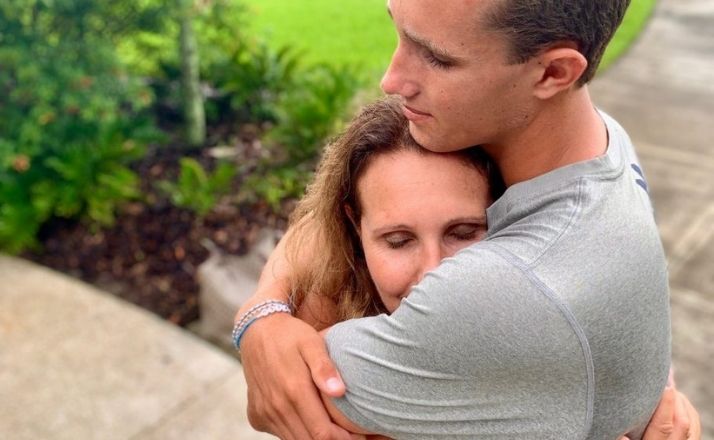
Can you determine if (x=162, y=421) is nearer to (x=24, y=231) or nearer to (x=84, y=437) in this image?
(x=84, y=437)

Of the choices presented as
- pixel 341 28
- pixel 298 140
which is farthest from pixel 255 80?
pixel 341 28

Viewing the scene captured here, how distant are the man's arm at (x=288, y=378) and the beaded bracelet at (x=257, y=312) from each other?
0.02 meters

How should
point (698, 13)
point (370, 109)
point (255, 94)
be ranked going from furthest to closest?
point (698, 13) < point (255, 94) < point (370, 109)

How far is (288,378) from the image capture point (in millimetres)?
1636

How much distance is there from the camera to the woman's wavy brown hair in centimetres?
173

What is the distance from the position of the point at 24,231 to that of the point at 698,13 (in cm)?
918

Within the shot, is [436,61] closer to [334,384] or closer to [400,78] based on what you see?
[400,78]

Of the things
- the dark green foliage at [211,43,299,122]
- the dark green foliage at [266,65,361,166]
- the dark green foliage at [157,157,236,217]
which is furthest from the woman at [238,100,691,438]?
the dark green foliage at [211,43,299,122]

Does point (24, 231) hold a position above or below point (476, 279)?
below

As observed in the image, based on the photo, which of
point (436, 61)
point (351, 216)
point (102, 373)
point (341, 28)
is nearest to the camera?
point (436, 61)

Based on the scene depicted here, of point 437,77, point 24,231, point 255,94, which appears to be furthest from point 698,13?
point 437,77

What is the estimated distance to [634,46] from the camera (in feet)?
30.3

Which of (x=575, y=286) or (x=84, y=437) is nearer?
(x=575, y=286)

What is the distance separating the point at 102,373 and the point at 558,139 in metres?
3.29
